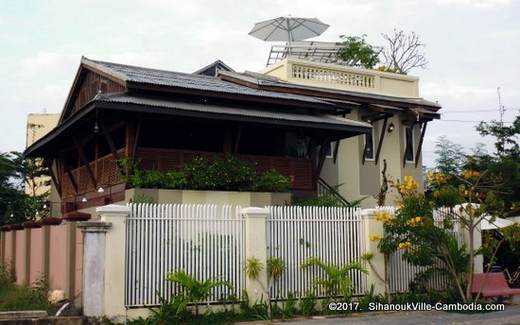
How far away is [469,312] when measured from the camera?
13.6 metres

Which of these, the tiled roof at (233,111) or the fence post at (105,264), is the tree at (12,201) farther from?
the fence post at (105,264)

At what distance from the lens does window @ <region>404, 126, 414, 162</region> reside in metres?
24.5

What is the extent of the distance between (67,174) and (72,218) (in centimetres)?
911

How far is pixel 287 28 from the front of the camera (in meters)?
30.8

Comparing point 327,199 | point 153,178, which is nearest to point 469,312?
point 327,199

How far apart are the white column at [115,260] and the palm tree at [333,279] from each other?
383cm

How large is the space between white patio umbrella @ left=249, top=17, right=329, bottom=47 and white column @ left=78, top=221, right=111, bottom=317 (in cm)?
2095

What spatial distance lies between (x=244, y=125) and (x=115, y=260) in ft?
22.9

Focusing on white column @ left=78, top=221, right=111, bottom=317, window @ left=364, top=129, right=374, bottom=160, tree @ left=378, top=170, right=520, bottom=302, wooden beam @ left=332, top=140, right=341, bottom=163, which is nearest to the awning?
wooden beam @ left=332, top=140, right=341, bottom=163

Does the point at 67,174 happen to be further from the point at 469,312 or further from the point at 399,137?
the point at 469,312

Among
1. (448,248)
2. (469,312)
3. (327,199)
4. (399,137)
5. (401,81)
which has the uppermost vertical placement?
(401,81)

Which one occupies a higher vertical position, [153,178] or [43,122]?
[43,122]

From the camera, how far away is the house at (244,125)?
1662 cm

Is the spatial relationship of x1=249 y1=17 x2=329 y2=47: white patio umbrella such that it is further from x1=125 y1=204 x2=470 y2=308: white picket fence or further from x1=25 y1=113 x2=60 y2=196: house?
x1=125 y1=204 x2=470 y2=308: white picket fence
